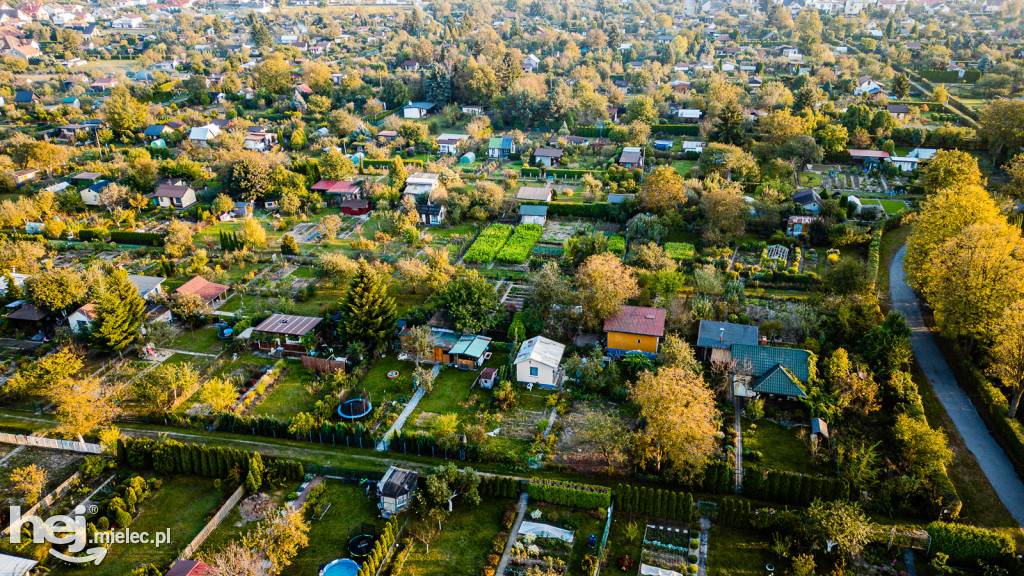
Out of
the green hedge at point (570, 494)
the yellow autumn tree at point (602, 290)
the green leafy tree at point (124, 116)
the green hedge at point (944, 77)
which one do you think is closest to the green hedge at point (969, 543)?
the green hedge at point (570, 494)

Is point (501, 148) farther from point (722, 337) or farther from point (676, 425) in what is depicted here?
point (676, 425)

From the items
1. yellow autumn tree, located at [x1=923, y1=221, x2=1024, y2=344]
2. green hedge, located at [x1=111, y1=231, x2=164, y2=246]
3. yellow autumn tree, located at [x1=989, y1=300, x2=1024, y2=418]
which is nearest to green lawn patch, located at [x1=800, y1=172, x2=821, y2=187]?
yellow autumn tree, located at [x1=923, y1=221, x2=1024, y2=344]

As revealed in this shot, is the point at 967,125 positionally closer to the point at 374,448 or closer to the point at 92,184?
the point at 374,448

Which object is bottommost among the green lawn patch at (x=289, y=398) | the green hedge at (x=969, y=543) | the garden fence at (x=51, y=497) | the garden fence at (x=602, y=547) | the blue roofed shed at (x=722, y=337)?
the green lawn patch at (x=289, y=398)

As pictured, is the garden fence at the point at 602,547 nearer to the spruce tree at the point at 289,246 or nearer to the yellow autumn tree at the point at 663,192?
the yellow autumn tree at the point at 663,192

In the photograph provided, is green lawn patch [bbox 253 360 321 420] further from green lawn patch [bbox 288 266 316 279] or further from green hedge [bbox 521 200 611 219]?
green hedge [bbox 521 200 611 219]

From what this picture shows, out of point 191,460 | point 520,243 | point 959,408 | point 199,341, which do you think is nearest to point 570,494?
point 191,460

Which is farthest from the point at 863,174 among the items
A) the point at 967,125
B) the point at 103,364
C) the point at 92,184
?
the point at 92,184
